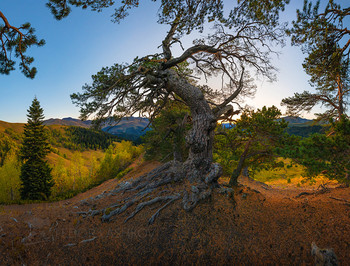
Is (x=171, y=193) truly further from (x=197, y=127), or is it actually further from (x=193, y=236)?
(x=197, y=127)

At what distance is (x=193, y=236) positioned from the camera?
15.0 ft

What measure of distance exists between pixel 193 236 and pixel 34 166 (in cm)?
2841

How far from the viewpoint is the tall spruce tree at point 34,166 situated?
899 inches

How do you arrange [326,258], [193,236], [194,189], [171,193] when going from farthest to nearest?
1. [171,193]
2. [194,189]
3. [193,236]
4. [326,258]

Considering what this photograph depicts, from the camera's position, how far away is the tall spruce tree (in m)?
22.8

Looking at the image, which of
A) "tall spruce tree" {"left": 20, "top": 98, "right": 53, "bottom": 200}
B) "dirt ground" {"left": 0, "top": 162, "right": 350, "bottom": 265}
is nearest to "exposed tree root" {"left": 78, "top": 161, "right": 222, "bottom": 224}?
"dirt ground" {"left": 0, "top": 162, "right": 350, "bottom": 265}

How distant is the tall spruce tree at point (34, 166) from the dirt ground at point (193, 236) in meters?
22.2

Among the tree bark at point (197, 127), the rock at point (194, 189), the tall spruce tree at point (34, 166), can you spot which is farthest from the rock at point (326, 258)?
the tall spruce tree at point (34, 166)

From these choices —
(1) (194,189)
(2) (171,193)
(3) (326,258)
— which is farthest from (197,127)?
(3) (326,258)

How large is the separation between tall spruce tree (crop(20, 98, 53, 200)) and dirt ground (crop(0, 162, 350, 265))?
873 inches

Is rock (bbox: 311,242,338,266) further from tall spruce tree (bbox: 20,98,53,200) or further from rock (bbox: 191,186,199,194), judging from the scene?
tall spruce tree (bbox: 20,98,53,200)

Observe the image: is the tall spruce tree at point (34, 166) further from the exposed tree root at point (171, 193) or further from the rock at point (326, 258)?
the rock at point (326, 258)

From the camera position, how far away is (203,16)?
519 cm

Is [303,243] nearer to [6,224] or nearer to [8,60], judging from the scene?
[6,224]
